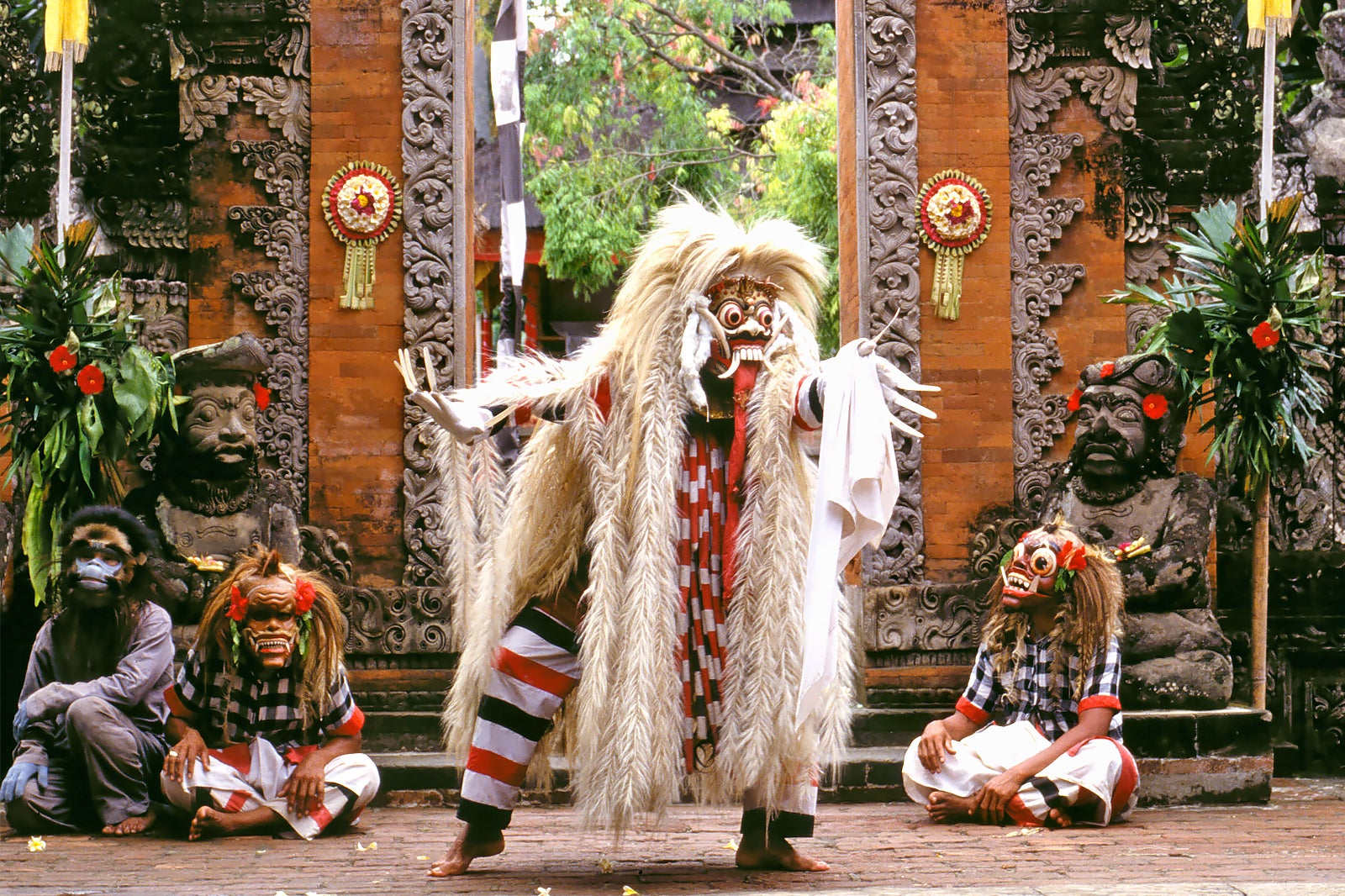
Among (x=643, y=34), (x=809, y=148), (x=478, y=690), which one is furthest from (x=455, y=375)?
(x=643, y=34)

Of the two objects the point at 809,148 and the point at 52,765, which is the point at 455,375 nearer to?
the point at 52,765

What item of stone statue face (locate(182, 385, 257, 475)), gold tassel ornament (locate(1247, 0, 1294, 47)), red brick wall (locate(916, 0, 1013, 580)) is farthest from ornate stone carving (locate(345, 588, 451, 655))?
gold tassel ornament (locate(1247, 0, 1294, 47))

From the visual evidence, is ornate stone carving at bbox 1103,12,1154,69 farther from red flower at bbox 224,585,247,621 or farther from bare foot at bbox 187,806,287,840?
bare foot at bbox 187,806,287,840

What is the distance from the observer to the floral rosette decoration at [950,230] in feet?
Answer: 28.7

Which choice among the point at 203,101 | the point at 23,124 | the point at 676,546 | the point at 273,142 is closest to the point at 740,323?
the point at 676,546

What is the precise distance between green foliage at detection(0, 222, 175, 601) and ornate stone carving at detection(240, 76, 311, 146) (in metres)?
1.65

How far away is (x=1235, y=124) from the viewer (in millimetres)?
8984

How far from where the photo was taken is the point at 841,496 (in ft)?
16.2

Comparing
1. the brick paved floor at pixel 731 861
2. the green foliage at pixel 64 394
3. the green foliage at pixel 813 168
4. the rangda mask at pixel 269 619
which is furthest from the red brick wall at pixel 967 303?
the green foliage at pixel 813 168

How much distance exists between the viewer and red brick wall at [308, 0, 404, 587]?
870 cm

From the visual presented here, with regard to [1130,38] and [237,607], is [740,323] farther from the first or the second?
[1130,38]

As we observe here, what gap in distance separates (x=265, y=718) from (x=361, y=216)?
11.3 feet

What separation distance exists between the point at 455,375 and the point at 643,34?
9499mm

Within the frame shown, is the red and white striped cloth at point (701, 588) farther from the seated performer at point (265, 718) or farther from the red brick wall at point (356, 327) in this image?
the red brick wall at point (356, 327)
